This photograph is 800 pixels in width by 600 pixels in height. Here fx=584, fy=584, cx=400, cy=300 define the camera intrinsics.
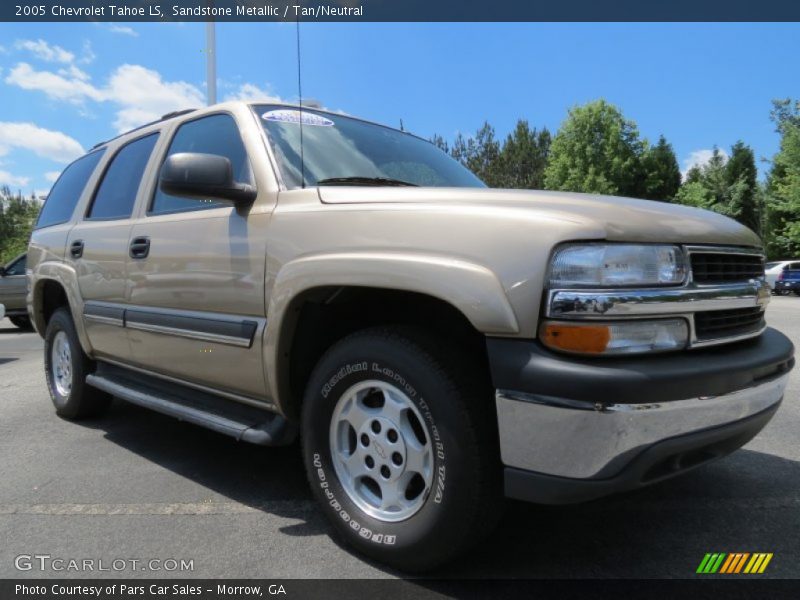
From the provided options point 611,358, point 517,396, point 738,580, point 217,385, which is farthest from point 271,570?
point 738,580

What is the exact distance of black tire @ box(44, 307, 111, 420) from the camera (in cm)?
418

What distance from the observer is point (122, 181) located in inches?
154

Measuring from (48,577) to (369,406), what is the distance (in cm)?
135

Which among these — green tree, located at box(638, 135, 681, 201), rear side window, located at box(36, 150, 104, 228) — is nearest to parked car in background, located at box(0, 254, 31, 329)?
rear side window, located at box(36, 150, 104, 228)

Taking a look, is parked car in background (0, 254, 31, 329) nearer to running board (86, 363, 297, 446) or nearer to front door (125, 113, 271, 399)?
running board (86, 363, 297, 446)

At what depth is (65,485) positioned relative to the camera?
3.11 meters

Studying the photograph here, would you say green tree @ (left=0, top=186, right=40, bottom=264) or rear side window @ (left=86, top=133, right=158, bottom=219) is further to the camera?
green tree @ (left=0, top=186, right=40, bottom=264)

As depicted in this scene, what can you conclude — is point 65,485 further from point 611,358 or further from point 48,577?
point 611,358

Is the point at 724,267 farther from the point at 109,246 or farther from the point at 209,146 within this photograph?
the point at 109,246

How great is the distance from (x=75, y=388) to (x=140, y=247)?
1.61m

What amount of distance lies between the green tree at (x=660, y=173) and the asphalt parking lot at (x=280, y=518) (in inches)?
1783

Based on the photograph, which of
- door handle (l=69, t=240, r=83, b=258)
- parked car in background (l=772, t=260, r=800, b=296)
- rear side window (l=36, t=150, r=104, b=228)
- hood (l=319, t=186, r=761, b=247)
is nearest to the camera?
hood (l=319, t=186, r=761, b=247)

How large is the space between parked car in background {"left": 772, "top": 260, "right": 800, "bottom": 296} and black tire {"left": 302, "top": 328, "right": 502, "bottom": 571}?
27.8 metres

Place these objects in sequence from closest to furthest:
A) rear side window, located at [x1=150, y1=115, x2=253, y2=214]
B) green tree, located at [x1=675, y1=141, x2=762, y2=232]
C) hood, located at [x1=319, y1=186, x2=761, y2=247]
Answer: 1. hood, located at [x1=319, y1=186, x2=761, y2=247]
2. rear side window, located at [x1=150, y1=115, x2=253, y2=214]
3. green tree, located at [x1=675, y1=141, x2=762, y2=232]
